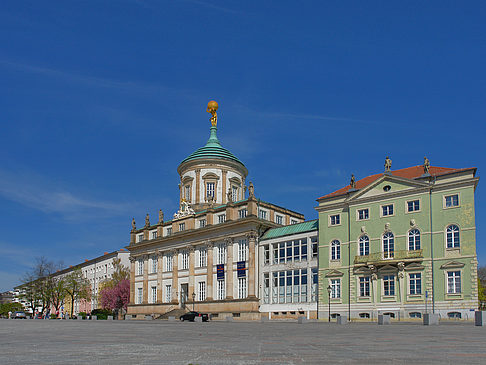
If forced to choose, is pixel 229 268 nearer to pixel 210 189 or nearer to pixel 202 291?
pixel 202 291

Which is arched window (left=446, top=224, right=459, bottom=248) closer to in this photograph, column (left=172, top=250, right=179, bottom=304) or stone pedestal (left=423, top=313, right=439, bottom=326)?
stone pedestal (left=423, top=313, right=439, bottom=326)

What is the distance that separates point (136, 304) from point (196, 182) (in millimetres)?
21413

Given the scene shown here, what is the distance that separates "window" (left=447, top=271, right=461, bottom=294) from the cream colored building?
24286mm

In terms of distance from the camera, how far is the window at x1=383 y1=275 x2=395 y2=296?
5128 centimetres

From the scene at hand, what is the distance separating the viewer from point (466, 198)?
48500 mm

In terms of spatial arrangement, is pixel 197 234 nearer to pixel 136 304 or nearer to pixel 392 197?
pixel 136 304

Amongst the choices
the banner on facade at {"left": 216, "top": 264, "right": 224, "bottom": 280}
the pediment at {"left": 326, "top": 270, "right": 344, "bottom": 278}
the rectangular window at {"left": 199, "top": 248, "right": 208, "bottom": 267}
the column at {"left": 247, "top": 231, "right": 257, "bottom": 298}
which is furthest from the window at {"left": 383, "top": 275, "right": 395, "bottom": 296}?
the rectangular window at {"left": 199, "top": 248, "right": 208, "bottom": 267}

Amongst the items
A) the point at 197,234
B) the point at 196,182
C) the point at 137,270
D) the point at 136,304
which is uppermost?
the point at 196,182

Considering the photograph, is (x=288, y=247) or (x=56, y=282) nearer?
(x=288, y=247)

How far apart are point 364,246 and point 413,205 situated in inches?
261

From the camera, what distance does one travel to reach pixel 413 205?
5181cm

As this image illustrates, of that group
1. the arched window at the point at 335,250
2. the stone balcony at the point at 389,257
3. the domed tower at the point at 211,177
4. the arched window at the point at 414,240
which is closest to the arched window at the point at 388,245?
the stone balcony at the point at 389,257

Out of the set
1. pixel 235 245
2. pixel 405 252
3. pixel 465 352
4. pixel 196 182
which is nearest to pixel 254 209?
pixel 235 245

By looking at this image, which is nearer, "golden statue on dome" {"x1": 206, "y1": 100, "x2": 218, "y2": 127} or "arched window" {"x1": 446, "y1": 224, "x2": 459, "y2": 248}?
"arched window" {"x1": 446, "y1": 224, "x2": 459, "y2": 248}
